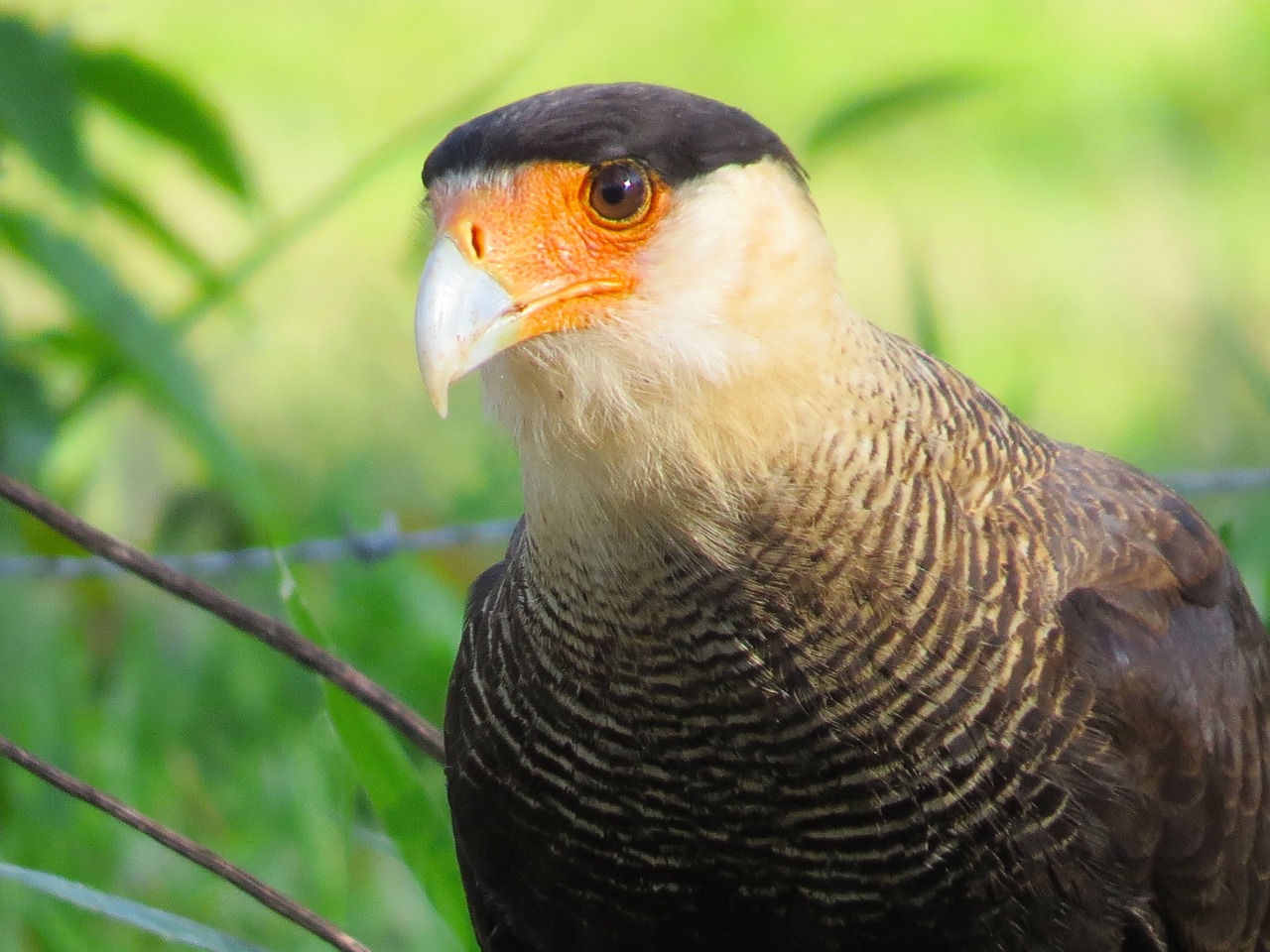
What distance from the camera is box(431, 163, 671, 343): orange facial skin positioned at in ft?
6.17

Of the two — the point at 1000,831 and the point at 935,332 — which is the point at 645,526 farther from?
the point at 935,332

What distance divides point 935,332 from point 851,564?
108 cm

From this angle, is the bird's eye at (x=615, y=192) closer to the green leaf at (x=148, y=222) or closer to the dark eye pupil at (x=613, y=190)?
the dark eye pupil at (x=613, y=190)

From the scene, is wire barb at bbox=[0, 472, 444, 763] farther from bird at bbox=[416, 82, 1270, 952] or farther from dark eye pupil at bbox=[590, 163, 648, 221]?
dark eye pupil at bbox=[590, 163, 648, 221]

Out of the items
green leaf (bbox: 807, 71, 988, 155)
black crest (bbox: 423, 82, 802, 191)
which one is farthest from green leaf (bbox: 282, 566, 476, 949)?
green leaf (bbox: 807, 71, 988, 155)

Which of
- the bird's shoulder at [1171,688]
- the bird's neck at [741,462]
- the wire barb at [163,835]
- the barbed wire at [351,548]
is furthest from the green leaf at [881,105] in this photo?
the wire barb at [163,835]

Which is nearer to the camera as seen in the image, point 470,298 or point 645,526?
point 470,298

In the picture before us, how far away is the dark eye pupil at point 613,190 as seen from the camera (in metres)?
1.90

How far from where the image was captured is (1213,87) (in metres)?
6.80

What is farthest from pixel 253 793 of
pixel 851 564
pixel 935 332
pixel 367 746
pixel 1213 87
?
pixel 1213 87

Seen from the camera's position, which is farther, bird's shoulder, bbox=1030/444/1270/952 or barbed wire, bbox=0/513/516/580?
barbed wire, bbox=0/513/516/580

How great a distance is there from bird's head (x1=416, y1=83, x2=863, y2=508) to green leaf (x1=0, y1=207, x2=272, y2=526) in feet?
3.42

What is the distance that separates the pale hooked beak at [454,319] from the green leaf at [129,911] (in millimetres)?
612

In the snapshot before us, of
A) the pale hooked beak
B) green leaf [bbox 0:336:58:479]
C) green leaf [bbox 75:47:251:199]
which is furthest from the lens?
green leaf [bbox 0:336:58:479]
